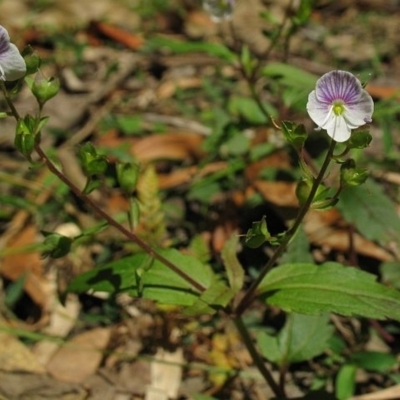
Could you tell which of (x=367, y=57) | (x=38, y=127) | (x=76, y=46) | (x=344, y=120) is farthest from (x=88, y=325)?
(x=367, y=57)

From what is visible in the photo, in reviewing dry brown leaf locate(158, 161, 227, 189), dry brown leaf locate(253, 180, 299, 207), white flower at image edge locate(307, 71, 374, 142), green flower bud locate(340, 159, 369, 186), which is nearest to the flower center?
white flower at image edge locate(307, 71, 374, 142)

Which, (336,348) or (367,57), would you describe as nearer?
(336,348)

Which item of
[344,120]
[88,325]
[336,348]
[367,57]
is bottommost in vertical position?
[88,325]

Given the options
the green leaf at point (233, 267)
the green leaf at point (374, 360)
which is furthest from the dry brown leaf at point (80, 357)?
the green leaf at point (374, 360)

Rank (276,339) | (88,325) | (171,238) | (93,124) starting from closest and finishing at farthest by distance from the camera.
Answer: (276,339) → (88,325) → (171,238) → (93,124)

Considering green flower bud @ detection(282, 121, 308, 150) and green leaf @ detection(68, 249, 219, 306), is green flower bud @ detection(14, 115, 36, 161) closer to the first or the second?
green leaf @ detection(68, 249, 219, 306)

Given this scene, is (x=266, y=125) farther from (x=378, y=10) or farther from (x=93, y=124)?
(x=378, y=10)

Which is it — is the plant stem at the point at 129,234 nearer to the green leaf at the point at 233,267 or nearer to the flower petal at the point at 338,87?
the green leaf at the point at 233,267
